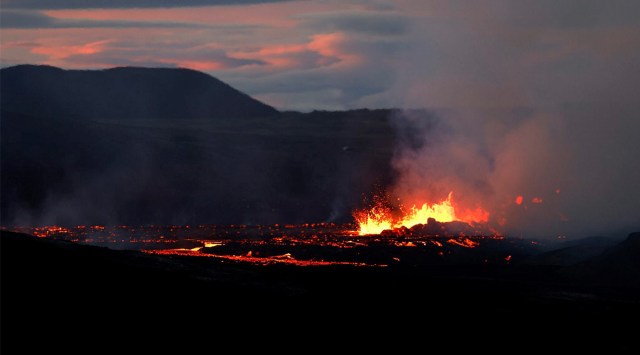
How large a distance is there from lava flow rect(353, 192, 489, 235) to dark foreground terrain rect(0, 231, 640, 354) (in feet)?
157

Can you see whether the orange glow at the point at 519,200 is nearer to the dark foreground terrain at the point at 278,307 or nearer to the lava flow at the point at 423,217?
the lava flow at the point at 423,217

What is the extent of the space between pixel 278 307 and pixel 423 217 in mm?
68596

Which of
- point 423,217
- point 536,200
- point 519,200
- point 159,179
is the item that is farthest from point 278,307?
point 159,179

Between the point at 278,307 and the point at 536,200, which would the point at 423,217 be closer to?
the point at 536,200

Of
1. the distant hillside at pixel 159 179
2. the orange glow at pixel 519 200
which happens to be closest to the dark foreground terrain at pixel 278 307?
the orange glow at pixel 519 200

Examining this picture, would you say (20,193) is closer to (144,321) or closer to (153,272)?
(153,272)

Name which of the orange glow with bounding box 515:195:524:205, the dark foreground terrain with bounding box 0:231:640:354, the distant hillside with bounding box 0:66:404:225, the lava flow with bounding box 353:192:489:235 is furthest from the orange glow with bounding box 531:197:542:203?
the dark foreground terrain with bounding box 0:231:640:354

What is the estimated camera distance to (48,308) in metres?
42.0

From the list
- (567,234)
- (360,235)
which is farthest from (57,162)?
(567,234)

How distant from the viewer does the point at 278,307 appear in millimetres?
49594

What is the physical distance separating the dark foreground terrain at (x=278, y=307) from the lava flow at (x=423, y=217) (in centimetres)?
4797

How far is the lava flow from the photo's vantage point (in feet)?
371

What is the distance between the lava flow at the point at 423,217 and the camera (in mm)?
113000

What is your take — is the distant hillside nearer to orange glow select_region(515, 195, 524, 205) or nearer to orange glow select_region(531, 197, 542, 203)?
orange glow select_region(515, 195, 524, 205)
